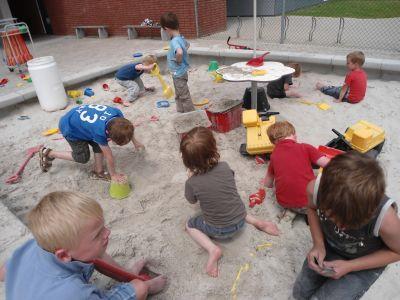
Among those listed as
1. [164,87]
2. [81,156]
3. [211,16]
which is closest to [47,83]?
[164,87]

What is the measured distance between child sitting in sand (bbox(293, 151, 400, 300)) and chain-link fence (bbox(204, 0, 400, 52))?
5581mm

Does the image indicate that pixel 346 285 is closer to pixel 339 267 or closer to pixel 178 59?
pixel 339 267

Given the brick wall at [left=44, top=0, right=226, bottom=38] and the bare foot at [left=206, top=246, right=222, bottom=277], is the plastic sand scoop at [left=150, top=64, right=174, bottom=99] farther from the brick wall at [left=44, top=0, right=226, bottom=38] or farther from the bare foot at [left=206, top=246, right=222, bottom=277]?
the brick wall at [left=44, top=0, right=226, bottom=38]

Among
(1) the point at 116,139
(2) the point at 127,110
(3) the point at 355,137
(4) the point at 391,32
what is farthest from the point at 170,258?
(4) the point at 391,32

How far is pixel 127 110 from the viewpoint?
15.8 ft

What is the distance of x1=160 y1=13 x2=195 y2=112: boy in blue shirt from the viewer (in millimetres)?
4066

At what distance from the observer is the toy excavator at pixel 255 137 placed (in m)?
3.12

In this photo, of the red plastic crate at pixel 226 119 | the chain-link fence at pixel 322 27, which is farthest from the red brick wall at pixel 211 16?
the red plastic crate at pixel 226 119

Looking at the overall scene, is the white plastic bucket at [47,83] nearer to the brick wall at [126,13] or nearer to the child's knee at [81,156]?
the child's knee at [81,156]

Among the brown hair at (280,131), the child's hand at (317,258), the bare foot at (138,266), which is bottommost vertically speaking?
the bare foot at (138,266)

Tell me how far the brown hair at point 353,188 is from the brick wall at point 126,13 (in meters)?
7.84

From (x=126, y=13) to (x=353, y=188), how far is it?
387 inches

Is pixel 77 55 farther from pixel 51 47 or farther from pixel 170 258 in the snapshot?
pixel 170 258

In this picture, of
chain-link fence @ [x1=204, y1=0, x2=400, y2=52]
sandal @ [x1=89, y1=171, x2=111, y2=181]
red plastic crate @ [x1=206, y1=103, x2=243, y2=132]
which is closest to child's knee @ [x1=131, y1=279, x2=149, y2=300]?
sandal @ [x1=89, y1=171, x2=111, y2=181]
